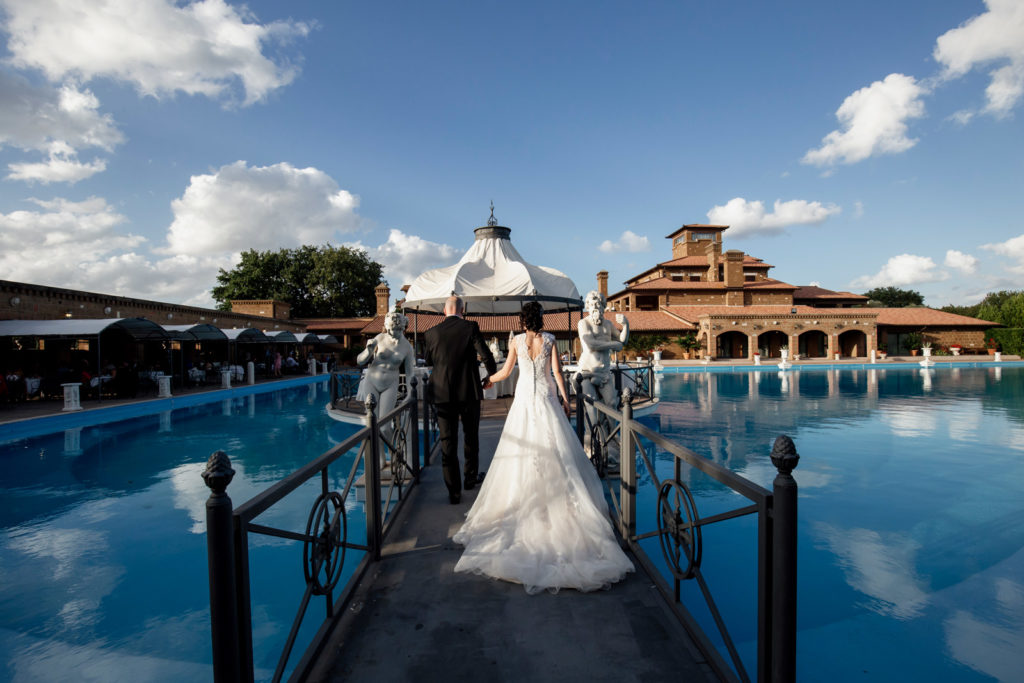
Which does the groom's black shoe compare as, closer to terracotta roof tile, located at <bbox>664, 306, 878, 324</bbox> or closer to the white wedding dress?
the white wedding dress

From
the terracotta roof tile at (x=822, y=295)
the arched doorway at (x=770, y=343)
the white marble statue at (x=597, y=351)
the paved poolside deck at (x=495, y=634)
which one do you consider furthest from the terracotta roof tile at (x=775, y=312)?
the paved poolside deck at (x=495, y=634)

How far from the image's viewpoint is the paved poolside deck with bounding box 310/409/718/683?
237 cm

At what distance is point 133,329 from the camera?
17688 mm

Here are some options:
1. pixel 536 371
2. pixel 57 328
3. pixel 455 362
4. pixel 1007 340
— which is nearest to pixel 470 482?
pixel 455 362

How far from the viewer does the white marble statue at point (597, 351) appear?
21.9 ft

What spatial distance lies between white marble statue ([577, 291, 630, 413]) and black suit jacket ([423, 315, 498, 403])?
2412 mm

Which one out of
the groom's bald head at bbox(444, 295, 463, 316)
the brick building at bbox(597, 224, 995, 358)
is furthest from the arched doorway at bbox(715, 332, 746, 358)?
the groom's bald head at bbox(444, 295, 463, 316)

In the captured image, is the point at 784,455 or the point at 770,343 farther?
the point at 770,343

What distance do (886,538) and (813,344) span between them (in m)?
36.6

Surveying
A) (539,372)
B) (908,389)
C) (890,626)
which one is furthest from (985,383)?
(539,372)

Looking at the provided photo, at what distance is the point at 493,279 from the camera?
987 cm

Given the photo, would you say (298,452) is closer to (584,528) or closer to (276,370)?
(584,528)

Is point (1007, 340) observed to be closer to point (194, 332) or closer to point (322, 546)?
point (322, 546)

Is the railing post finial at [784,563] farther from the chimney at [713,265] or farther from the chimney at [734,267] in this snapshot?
the chimney at [713,265]
